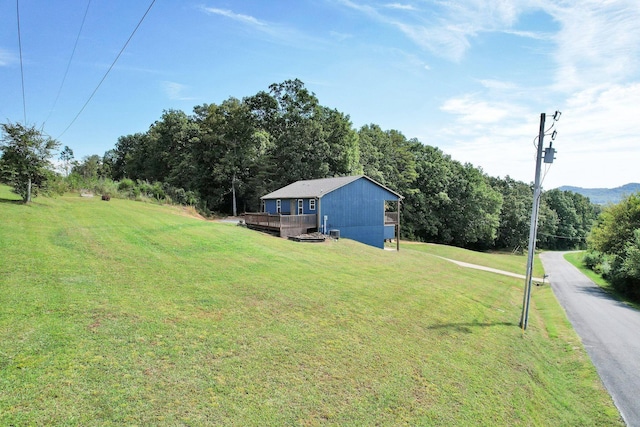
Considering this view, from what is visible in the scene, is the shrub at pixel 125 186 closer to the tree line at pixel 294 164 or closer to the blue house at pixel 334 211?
the tree line at pixel 294 164

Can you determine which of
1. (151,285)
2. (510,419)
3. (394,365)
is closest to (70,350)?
(151,285)

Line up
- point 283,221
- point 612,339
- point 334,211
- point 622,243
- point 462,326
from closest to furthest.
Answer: point 462,326, point 612,339, point 283,221, point 334,211, point 622,243

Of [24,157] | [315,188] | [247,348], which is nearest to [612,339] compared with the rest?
[247,348]

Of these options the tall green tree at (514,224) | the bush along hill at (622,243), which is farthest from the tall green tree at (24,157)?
the tall green tree at (514,224)

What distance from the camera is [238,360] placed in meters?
6.41

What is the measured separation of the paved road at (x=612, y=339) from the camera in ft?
28.4

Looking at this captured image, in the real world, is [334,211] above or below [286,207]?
below

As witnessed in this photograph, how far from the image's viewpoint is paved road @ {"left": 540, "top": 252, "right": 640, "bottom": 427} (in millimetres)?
8664

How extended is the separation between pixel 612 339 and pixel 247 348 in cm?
1417

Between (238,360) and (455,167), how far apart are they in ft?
198

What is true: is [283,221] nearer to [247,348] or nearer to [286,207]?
[286,207]

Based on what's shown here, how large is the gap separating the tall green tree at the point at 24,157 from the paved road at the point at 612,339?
2478cm

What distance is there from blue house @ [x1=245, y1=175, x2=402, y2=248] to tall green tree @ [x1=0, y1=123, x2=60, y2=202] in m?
13.6

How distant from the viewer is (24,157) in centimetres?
1750
